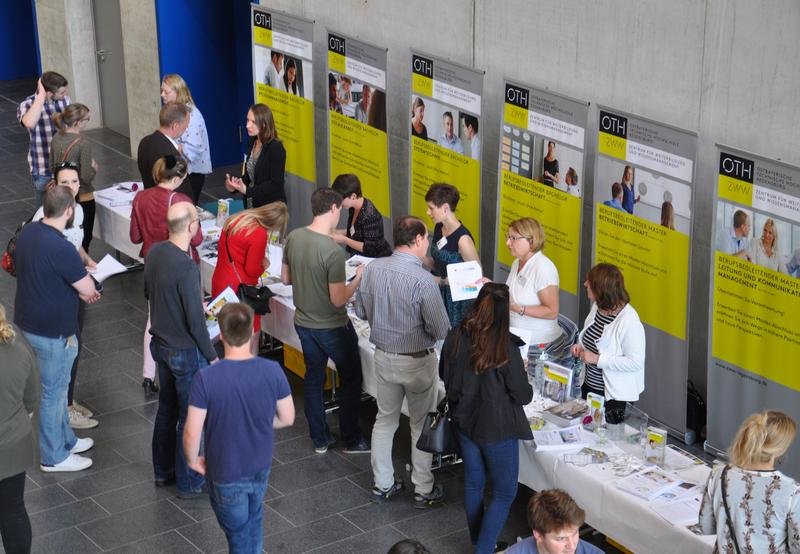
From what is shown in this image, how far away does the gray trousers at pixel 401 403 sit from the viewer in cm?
605

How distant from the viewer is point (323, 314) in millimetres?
6469

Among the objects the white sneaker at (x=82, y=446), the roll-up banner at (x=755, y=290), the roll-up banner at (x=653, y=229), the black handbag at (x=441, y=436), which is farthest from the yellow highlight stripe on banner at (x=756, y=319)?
the white sneaker at (x=82, y=446)

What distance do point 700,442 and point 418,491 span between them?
194cm

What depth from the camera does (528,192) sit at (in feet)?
25.1

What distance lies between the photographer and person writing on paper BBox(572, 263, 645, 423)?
19.3ft

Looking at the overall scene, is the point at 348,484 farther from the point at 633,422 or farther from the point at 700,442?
the point at 700,442

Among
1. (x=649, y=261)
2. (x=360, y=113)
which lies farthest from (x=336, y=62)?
(x=649, y=261)

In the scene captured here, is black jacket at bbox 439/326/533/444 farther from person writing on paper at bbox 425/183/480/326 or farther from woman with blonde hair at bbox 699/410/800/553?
person writing on paper at bbox 425/183/480/326

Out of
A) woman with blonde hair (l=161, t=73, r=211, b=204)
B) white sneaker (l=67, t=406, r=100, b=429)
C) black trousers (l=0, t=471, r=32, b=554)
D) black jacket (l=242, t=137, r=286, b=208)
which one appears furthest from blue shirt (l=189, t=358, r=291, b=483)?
woman with blonde hair (l=161, t=73, r=211, b=204)

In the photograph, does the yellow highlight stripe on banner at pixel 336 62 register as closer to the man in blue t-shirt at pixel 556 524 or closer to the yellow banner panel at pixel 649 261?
the yellow banner panel at pixel 649 261

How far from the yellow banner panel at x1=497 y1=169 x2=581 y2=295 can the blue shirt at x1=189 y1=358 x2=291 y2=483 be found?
2.95m

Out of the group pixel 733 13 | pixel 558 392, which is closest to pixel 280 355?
pixel 558 392

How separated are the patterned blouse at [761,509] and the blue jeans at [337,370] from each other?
2.68 m

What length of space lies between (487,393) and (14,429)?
6.94ft
